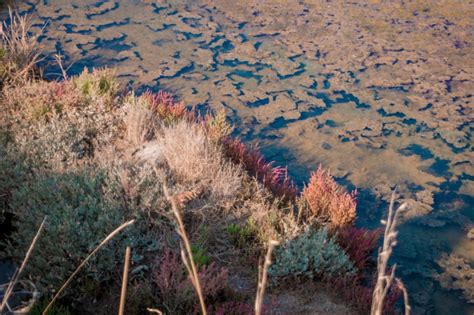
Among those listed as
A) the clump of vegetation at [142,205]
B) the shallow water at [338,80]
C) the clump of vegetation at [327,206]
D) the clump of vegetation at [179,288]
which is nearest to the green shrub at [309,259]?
the clump of vegetation at [142,205]

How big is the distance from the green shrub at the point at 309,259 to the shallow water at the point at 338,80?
5.08ft

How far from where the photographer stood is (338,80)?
11.1m

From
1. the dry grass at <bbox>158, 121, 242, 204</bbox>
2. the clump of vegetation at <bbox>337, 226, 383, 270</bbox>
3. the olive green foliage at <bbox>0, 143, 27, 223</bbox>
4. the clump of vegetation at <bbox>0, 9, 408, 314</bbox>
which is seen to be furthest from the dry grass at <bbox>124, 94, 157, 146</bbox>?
the clump of vegetation at <bbox>337, 226, 383, 270</bbox>

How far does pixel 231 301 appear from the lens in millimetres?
4164

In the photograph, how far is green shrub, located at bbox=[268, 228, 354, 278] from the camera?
16.0 ft

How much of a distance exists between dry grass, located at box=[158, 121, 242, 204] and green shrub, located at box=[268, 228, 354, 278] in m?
0.99

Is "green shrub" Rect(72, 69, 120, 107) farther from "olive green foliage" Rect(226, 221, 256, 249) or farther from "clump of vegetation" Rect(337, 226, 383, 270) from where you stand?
"clump of vegetation" Rect(337, 226, 383, 270)

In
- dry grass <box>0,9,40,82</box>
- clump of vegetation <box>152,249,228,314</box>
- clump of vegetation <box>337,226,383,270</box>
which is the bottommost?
clump of vegetation <box>337,226,383,270</box>

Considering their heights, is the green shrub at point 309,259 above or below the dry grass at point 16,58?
below

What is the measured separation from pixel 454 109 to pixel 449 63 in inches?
98.7

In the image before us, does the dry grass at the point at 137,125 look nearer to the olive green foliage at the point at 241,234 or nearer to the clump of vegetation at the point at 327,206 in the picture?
the olive green foliage at the point at 241,234

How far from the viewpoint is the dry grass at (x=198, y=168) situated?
5586 mm

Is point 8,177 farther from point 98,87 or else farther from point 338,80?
point 338,80

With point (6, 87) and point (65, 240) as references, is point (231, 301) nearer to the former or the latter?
point (65, 240)
